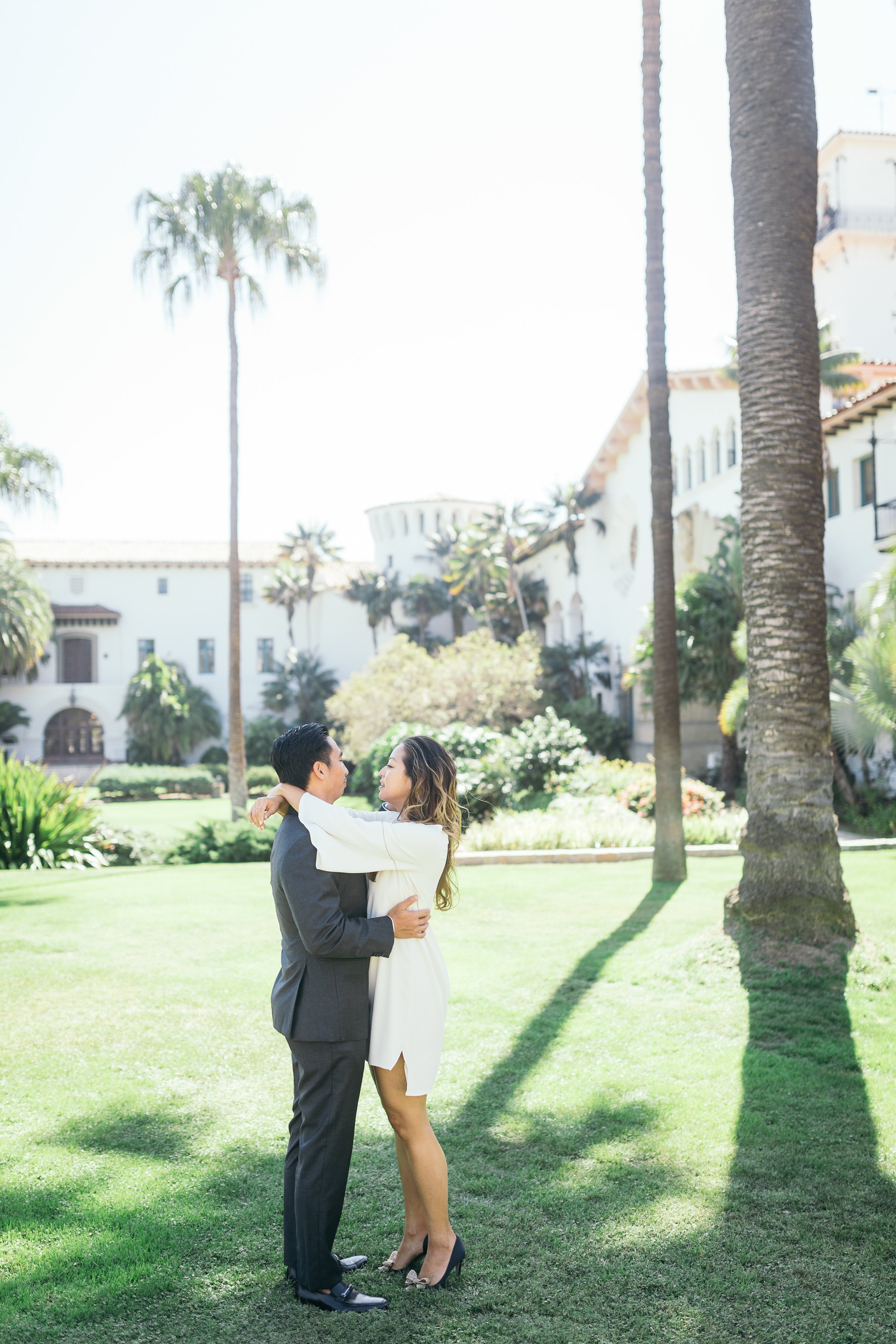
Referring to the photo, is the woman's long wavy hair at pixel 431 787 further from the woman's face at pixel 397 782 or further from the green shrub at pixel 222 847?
the green shrub at pixel 222 847

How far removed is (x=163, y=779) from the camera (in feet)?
123

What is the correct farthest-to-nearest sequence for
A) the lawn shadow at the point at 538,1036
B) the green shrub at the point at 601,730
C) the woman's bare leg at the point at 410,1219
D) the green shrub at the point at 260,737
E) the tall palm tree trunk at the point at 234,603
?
the green shrub at the point at 260,737
the green shrub at the point at 601,730
the tall palm tree trunk at the point at 234,603
the lawn shadow at the point at 538,1036
the woman's bare leg at the point at 410,1219

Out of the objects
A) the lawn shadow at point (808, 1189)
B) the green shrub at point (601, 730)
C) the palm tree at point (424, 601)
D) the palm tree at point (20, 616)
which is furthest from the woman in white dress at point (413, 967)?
the palm tree at point (424, 601)

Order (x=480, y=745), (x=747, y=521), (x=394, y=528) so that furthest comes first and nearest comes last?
1. (x=394, y=528)
2. (x=480, y=745)
3. (x=747, y=521)

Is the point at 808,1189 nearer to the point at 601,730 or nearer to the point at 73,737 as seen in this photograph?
the point at 601,730

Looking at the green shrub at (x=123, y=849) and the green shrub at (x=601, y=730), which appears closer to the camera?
the green shrub at (x=123, y=849)

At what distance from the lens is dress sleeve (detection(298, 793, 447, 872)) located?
2.98 m

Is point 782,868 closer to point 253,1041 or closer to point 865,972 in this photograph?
point 865,972

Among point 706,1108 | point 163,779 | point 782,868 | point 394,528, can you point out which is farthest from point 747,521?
point 394,528

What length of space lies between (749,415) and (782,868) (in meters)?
3.22

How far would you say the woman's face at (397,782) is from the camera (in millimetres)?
3207

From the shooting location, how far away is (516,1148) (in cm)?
436

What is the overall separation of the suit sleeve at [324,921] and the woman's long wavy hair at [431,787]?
0.29 m

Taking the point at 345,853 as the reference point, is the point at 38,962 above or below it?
below
